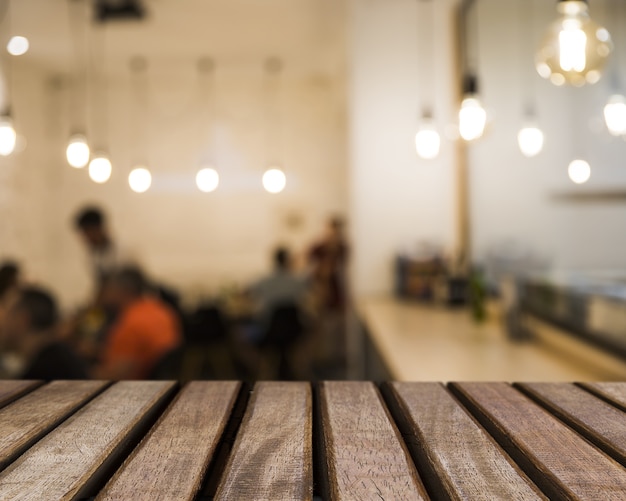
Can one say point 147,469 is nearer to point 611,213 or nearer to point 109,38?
point 611,213

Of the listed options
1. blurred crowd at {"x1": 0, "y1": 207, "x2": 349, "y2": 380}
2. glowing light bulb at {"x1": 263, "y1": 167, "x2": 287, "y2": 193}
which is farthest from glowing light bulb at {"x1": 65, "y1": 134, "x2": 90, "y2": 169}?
glowing light bulb at {"x1": 263, "y1": 167, "x2": 287, "y2": 193}

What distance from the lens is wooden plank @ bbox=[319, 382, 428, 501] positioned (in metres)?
0.74

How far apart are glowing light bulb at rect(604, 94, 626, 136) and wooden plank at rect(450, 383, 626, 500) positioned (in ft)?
4.11

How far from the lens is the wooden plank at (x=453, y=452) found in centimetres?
75

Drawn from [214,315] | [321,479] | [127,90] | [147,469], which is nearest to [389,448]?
[321,479]

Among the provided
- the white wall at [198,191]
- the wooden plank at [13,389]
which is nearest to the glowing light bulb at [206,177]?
the white wall at [198,191]

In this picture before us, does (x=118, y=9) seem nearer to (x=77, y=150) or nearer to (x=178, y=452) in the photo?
(x=77, y=150)

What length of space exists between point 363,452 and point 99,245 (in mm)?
4252

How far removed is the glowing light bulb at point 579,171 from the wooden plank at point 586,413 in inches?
60.1

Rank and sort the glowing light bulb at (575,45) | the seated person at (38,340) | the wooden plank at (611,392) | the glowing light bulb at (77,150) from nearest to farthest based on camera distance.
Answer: the wooden plank at (611,392) < the glowing light bulb at (575,45) < the seated person at (38,340) < the glowing light bulb at (77,150)

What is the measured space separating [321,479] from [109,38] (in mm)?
6244

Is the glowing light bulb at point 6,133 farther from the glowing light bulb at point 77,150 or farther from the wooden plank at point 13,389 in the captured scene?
the wooden plank at point 13,389

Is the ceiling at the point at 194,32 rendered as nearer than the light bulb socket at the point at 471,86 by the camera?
No

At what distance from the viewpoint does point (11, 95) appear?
6609 mm
